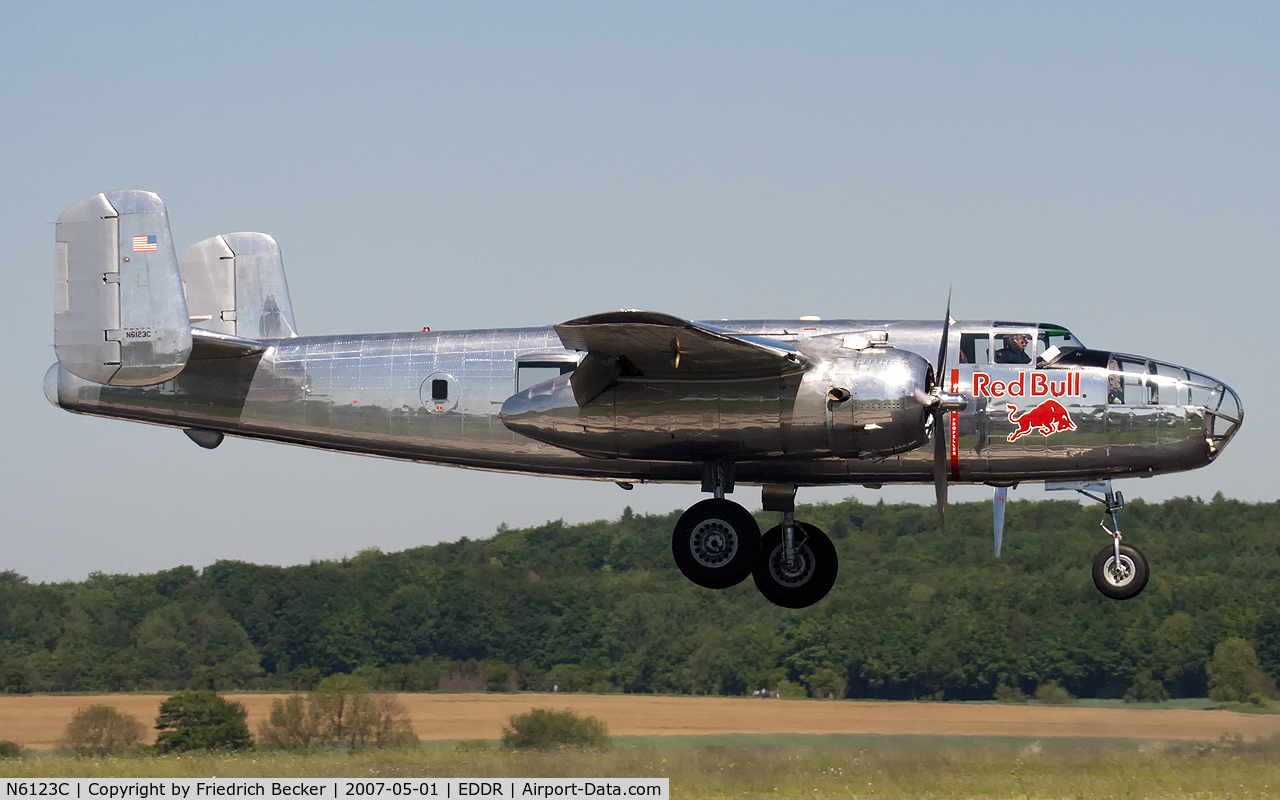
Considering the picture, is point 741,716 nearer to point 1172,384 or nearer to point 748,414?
point 1172,384

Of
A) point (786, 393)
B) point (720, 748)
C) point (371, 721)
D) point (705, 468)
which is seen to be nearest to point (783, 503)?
point (705, 468)

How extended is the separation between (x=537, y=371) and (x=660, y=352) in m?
2.30

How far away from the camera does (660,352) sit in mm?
14016

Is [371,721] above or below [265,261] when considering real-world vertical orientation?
below

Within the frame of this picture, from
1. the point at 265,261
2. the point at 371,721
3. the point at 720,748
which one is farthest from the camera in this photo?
the point at 371,721

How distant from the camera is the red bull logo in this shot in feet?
49.3

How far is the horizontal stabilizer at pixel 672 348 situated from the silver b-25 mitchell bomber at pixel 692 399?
0.10ft

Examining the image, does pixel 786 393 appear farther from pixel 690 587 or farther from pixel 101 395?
pixel 690 587

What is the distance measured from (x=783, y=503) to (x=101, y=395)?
806 centimetres

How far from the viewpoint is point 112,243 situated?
1602cm

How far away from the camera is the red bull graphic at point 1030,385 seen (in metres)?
15.1

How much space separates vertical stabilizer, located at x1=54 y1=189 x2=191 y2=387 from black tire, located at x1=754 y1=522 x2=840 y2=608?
6941 millimetres
